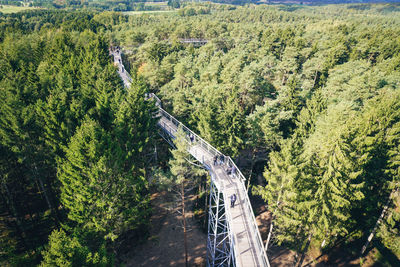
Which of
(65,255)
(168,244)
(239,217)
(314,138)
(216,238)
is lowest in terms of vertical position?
(168,244)

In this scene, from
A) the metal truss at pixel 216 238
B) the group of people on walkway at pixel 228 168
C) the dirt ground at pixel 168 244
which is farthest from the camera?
the dirt ground at pixel 168 244

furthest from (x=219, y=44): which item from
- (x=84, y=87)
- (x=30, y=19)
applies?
(x=30, y=19)

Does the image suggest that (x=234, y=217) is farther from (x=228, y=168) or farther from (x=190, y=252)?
(x=190, y=252)

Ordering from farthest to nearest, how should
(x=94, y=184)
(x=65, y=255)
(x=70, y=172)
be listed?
(x=70, y=172)
(x=94, y=184)
(x=65, y=255)

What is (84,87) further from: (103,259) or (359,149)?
(359,149)

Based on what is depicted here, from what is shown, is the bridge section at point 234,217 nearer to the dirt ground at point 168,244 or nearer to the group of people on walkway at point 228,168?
the group of people on walkway at point 228,168

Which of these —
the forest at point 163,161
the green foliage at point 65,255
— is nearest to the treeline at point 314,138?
the forest at point 163,161

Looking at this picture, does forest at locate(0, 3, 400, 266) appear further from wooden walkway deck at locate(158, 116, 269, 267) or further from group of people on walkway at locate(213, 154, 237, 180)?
group of people on walkway at locate(213, 154, 237, 180)

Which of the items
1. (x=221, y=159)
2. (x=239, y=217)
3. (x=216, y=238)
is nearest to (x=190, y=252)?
(x=216, y=238)
